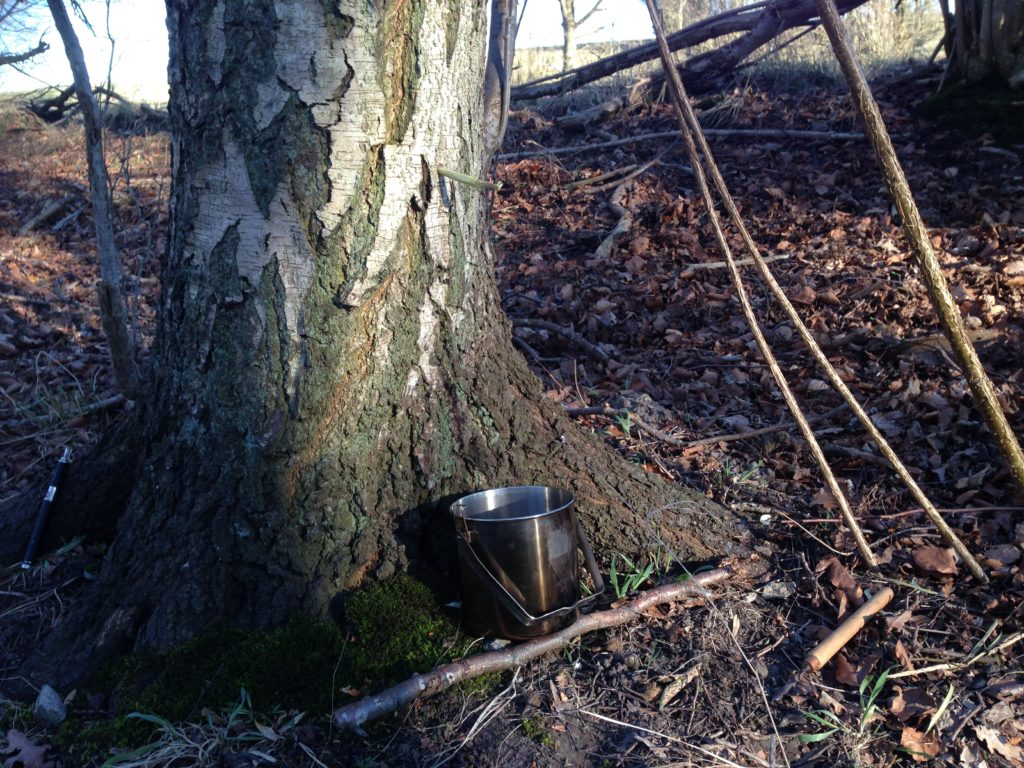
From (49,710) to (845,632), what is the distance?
96.8 inches

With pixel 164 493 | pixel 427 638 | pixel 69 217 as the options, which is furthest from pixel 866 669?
pixel 69 217

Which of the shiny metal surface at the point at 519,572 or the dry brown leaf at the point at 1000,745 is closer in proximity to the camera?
the dry brown leaf at the point at 1000,745

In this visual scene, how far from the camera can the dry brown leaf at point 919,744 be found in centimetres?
221

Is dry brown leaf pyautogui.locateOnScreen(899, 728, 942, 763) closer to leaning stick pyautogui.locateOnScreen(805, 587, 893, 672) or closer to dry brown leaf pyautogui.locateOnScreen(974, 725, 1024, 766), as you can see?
dry brown leaf pyautogui.locateOnScreen(974, 725, 1024, 766)

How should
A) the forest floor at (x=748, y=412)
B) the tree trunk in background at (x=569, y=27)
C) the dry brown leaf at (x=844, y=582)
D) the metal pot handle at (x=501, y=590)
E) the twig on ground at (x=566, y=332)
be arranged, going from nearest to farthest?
the forest floor at (x=748, y=412) < the metal pot handle at (x=501, y=590) < the dry brown leaf at (x=844, y=582) < the twig on ground at (x=566, y=332) < the tree trunk in background at (x=569, y=27)

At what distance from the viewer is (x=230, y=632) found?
2492 millimetres

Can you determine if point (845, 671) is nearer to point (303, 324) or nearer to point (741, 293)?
point (741, 293)

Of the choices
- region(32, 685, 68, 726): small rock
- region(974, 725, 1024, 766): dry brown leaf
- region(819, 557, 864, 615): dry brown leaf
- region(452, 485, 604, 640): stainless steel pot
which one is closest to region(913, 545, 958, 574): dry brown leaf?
region(819, 557, 864, 615): dry brown leaf

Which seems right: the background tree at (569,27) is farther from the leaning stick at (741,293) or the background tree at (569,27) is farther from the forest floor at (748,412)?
the leaning stick at (741,293)

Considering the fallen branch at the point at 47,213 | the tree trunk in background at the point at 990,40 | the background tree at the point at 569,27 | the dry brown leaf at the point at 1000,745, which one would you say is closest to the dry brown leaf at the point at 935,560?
the dry brown leaf at the point at 1000,745

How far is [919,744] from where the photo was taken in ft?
7.33

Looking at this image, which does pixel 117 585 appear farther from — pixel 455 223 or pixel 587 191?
pixel 587 191

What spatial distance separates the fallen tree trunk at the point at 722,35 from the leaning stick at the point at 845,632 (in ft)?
21.8

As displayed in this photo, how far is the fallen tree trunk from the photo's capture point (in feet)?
25.7
